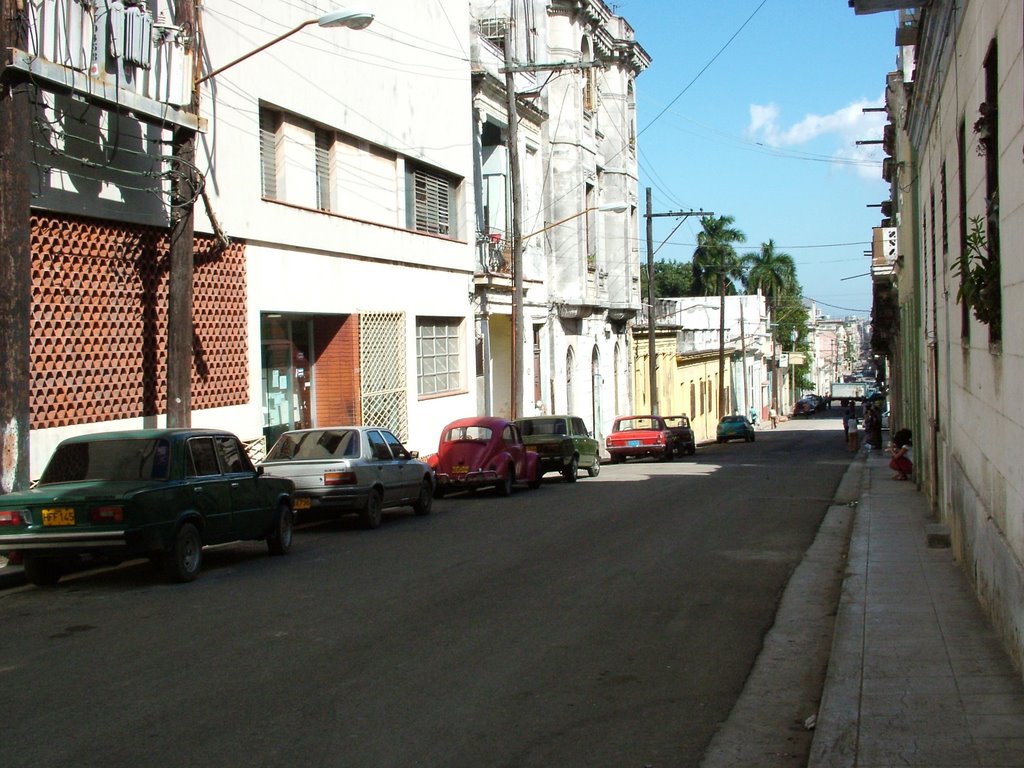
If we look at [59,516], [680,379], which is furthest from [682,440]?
[59,516]

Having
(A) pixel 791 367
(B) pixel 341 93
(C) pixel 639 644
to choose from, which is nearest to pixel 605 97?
(B) pixel 341 93

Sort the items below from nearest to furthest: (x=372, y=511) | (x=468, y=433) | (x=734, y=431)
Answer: (x=372, y=511) → (x=468, y=433) → (x=734, y=431)

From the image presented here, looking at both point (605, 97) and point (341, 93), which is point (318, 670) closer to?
point (341, 93)

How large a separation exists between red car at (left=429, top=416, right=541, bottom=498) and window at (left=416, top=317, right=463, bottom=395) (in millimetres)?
5718

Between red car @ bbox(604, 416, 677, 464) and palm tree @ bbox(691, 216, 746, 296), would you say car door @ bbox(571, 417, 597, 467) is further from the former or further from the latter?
palm tree @ bbox(691, 216, 746, 296)

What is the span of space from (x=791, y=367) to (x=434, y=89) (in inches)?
3993

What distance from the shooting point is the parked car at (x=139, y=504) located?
38.8 ft

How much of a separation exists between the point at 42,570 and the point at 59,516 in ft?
3.48

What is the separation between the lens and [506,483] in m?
24.5

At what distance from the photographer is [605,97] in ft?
162

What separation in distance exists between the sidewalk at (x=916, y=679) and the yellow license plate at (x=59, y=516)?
23.7ft

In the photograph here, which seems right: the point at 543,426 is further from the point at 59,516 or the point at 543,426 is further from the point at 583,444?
the point at 59,516

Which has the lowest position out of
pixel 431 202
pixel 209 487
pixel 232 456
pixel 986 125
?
pixel 209 487

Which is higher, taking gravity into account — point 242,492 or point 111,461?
point 111,461
